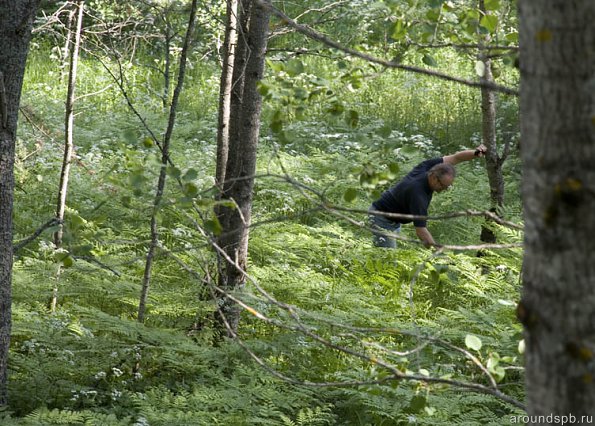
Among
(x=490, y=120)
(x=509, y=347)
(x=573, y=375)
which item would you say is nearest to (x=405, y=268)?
(x=490, y=120)

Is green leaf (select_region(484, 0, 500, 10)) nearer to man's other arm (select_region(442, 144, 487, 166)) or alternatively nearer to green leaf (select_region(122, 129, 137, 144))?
green leaf (select_region(122, 129, 137, 144))

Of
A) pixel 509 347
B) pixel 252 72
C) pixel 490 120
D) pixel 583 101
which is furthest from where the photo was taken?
pixel 490 120

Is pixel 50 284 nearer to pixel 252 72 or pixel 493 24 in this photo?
pixel 252 72

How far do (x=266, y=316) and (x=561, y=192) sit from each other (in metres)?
4.77

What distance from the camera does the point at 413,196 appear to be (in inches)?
322

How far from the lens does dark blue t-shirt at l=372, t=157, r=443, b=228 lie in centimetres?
815

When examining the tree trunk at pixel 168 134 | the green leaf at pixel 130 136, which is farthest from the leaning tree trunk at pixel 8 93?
the green leaf at pixel 130 136

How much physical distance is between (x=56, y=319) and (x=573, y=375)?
459 centimetres

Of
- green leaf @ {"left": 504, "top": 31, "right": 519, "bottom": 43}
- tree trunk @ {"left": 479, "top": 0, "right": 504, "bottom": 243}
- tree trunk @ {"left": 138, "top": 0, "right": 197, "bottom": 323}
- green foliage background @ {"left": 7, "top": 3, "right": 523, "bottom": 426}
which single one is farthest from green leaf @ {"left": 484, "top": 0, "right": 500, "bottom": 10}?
tree trunk @ {"left": 479, "top": 0, "right": 504, "bottom": 243}

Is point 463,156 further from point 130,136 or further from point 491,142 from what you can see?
point 130,136

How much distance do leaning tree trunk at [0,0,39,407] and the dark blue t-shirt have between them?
4.38 m

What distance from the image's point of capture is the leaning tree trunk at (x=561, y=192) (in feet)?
4.91

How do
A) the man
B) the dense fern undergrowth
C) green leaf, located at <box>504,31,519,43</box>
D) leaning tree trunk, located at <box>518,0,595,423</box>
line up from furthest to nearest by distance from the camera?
the man → the dense fern undergrowth → green leaf, located at <box>504,31,519,43</box> → leaning tree trunk, located at <box>518,0,595,423</box>

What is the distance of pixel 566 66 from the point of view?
1.50 meters
